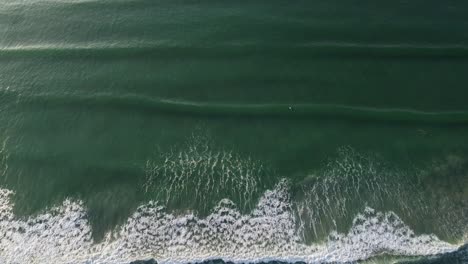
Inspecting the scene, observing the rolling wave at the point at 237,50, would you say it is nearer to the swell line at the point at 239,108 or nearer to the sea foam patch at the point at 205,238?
the swell line at the point at 239,108

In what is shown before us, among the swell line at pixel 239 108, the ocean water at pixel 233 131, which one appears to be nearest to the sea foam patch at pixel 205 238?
the ocean water at pixel 233 131

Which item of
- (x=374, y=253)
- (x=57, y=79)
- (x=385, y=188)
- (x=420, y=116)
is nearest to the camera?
(x=374, y=253)

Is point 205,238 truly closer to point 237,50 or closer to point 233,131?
point 233,131

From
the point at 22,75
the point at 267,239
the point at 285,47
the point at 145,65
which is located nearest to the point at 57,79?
the point at 22,75

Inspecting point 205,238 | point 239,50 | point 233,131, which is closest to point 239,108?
point 233,131

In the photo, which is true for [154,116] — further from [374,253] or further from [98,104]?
[374,253]

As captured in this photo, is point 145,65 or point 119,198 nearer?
point 119,198
